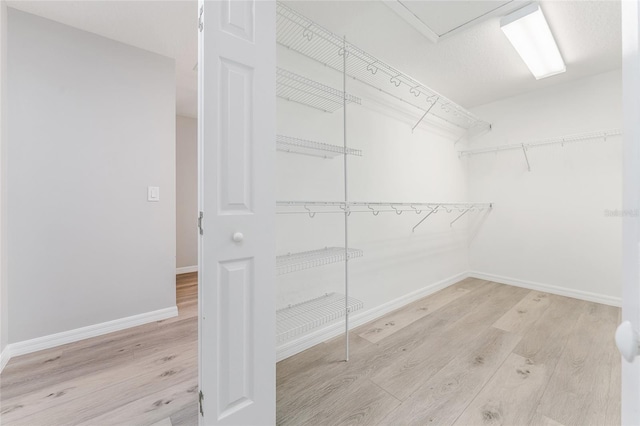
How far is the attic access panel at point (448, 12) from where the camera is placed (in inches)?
69.6

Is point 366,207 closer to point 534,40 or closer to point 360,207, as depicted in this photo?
point 360,207

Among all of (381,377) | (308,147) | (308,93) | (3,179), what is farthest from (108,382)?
(308,93)

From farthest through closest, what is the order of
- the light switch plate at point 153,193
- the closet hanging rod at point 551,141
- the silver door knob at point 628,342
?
the closet hanging rod at point 551,141
the light switch plate at point 153,193
the silver door knob at point 628,342

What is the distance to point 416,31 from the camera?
2.05 metres

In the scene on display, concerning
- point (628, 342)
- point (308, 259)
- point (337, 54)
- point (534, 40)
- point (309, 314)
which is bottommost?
point (309, 314)

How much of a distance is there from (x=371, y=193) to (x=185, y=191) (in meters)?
3.08

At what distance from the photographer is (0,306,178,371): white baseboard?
1809mm

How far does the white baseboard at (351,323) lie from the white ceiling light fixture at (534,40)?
2.38 meters

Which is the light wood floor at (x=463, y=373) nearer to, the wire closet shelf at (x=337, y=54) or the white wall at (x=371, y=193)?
the white wall at (x=371, y=193)

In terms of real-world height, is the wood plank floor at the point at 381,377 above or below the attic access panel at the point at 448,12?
below

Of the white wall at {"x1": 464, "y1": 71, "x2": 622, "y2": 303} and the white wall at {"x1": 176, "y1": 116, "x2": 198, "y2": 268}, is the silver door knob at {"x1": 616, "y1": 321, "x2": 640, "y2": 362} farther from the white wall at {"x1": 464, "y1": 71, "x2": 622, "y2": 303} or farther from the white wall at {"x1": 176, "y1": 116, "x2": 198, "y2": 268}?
the white wall at {"x1": 176, "y1": 116, "x2": 198, "y2": 268}

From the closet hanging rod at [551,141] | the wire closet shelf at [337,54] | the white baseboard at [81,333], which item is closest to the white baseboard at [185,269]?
the white baseboard at [81,333]

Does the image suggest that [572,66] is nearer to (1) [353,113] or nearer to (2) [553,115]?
(2) [553,115]

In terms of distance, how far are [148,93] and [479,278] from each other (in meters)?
4.33
